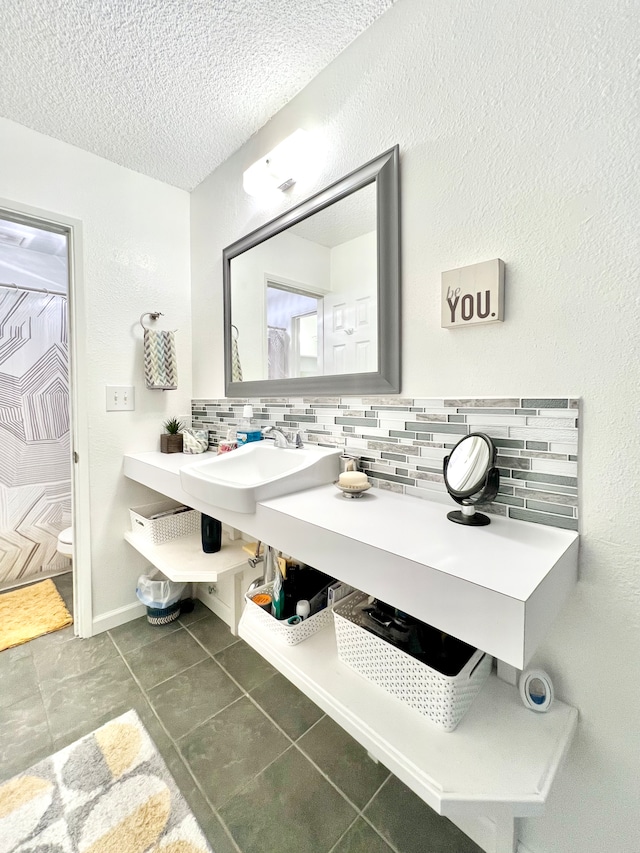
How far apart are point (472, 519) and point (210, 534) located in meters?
1.19

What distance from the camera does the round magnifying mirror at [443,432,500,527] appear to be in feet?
2.53

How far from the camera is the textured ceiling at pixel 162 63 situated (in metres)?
1.05

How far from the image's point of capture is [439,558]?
0.62 m

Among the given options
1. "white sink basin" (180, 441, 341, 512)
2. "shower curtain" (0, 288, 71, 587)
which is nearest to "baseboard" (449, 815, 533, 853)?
"white sink basin" (180, 441, 341, 512)

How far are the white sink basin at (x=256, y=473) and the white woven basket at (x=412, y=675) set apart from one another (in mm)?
364

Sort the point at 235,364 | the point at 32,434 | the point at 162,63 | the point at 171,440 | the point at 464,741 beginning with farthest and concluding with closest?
the point at 32,434
the point at 171,440
the point at 235,364
the point at 162,63
the point at 464,741

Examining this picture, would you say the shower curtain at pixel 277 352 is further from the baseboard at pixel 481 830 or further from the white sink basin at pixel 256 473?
the baseboard at pixel 481 830

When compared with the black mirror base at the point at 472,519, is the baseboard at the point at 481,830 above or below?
below

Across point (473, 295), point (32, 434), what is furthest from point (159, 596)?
point (473, 295)

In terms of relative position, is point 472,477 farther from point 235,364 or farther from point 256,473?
point 235,364

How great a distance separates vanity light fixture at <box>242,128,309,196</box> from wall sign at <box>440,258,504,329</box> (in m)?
0.80

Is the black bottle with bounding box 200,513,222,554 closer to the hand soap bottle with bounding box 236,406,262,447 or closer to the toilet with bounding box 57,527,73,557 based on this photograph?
the hand soap bottle with bounding box 236,406,262,447

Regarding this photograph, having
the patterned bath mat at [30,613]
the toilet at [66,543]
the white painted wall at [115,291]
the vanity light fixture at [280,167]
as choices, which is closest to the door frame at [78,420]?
the white painted wall at [115,291]

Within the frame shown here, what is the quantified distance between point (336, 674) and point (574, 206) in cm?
121
